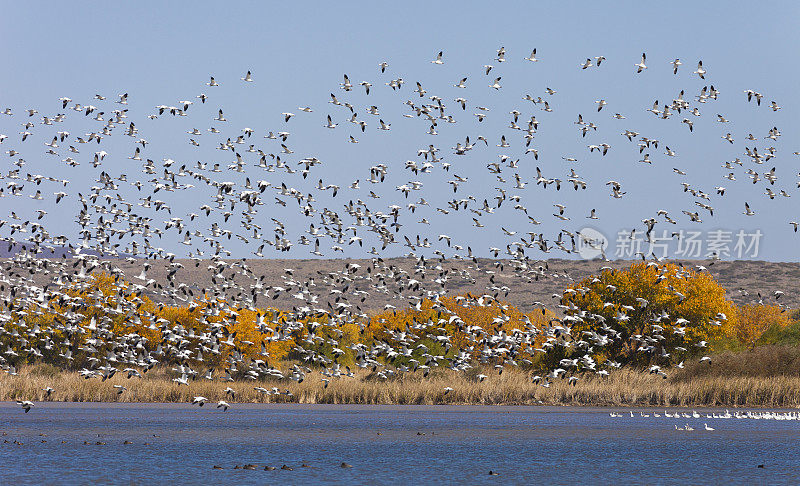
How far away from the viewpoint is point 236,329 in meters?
91.2

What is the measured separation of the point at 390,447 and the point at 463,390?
22199mm

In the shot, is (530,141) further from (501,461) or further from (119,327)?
(119,327)

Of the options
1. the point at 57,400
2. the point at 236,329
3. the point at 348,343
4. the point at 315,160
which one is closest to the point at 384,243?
the point at 315,160

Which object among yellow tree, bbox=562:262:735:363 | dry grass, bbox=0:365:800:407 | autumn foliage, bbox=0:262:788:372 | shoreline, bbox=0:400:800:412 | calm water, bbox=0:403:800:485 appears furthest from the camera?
yellow tree, bbox=562:262:735:363

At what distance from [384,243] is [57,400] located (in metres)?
25.2

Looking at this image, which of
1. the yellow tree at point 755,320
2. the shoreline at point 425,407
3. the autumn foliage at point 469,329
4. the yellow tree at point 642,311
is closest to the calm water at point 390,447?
the shoreline at point 425,407

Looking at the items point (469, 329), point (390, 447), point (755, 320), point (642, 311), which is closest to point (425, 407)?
point (642, 311)

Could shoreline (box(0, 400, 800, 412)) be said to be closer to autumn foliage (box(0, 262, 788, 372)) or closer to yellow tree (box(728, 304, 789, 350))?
autumn foliage (box(0, 262, 788, 372))

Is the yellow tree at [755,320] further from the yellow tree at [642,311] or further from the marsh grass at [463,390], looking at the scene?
the marsh grass at [463,390]

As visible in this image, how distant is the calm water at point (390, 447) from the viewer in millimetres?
40375

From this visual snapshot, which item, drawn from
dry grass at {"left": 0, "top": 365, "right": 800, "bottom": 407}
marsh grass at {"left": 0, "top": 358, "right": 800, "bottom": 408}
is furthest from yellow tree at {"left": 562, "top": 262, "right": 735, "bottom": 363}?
dry grass at {"left": 0, "top": 365, "right": 800, "bottom": 407}

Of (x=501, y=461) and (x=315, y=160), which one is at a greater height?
(x=315, y=160)

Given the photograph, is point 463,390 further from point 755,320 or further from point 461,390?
point 755,320

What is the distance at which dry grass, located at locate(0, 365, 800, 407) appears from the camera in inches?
2621
